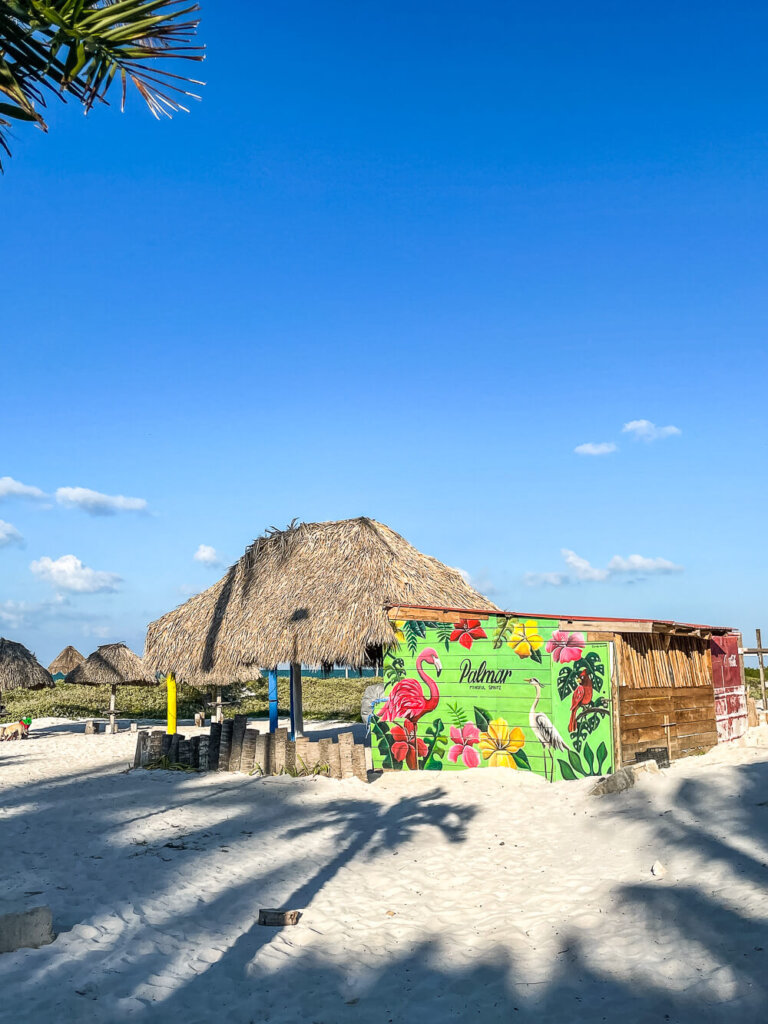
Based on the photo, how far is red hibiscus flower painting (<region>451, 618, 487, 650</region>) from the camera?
13.3 m

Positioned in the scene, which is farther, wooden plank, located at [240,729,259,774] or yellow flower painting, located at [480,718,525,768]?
wooden plank, located at [240,729,259,774]

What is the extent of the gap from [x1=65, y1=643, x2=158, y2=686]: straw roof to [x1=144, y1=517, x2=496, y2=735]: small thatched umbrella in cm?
875

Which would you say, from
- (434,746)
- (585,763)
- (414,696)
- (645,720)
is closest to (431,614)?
(414,696)

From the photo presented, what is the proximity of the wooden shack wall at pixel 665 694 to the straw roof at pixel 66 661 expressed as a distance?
23.0 m

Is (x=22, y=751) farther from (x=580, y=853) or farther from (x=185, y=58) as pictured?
(x=185, y=58)

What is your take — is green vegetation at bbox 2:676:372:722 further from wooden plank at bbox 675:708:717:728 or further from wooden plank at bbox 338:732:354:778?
wooden plank at bbox 338:732:354:778

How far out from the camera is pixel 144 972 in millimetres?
5738

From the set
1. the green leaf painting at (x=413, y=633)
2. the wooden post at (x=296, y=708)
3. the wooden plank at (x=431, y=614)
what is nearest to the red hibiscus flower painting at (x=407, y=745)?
the green leaf painting at (x=413, y=633)

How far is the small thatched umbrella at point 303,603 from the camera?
14.6 metres

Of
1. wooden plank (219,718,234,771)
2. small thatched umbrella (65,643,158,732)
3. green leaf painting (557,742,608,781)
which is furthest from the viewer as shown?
small thatched umbrella (65,643,158,732)

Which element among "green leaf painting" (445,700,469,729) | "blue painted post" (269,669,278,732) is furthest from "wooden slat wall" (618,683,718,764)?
"blue painted post" (269,669,278,732)

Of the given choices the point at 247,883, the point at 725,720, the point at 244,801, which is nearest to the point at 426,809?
the point at 244,801

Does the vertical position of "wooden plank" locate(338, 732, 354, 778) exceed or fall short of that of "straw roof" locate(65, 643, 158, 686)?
it falls short

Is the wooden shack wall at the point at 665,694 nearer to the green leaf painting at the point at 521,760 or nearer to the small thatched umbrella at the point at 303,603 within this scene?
the green leaf painting at the point at 521,760
